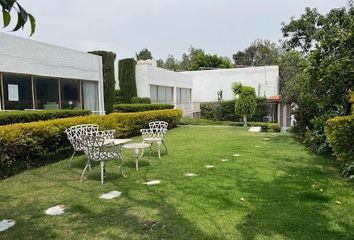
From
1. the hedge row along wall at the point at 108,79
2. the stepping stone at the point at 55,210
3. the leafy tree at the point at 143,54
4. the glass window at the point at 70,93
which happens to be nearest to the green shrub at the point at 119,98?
the hedge row along wall at the point at 108,79

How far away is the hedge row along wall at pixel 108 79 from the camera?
59.5 feet

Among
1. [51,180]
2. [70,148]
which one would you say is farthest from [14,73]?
[51,180]

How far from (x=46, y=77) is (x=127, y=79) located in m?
7.33

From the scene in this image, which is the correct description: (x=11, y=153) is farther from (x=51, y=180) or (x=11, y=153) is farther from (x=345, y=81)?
(x=345, y=81)

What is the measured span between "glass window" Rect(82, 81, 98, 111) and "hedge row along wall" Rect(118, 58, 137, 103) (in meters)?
3.36

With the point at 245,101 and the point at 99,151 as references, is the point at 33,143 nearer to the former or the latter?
the point at 99,151

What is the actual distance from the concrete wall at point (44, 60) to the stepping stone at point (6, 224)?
7.97m

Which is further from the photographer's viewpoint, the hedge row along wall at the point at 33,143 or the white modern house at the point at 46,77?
the white modern house at the point at 46,77

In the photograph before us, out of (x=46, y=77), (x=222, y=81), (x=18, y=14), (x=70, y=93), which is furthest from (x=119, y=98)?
(x=18, y=14)

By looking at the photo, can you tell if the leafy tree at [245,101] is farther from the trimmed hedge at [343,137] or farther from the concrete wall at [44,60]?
the trimmed hedge at [343,137]

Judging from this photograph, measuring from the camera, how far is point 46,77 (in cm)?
1306

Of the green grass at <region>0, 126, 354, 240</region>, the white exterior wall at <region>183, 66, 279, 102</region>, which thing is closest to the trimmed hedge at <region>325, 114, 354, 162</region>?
the green grass at <region>0, 126, 354, 240</region>

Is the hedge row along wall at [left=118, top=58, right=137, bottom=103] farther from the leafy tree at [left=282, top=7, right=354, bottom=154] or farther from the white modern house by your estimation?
the leafy tree at [left=282, top=7, right=354, bottom=154]

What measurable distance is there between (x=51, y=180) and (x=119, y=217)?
9.29ft
